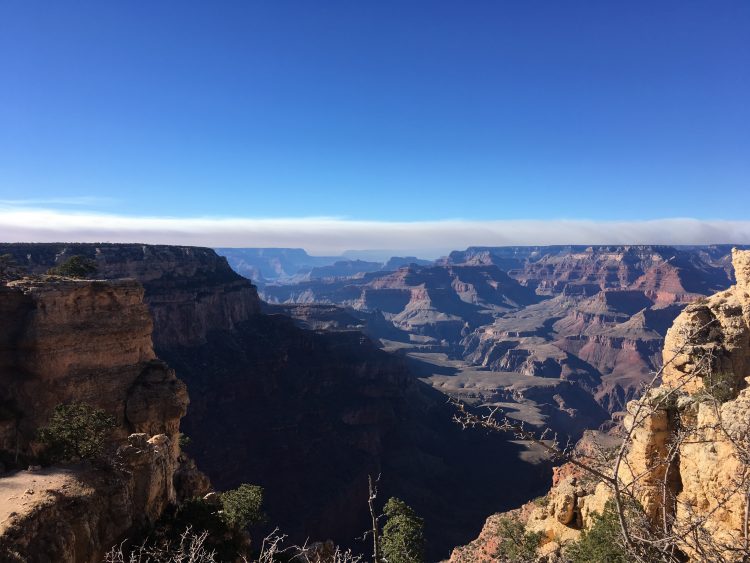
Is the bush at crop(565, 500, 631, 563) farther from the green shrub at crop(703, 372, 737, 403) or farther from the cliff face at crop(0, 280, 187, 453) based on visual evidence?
the cliff face at crop(0, 280, 187, 453)

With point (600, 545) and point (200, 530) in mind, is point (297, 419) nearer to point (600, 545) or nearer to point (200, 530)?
point (200, 530)

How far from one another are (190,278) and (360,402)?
41244 millimetres

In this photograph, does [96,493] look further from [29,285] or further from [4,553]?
[29,285]

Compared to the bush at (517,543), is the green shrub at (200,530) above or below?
above

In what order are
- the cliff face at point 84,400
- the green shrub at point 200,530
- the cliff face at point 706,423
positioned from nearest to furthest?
1. the cliff face at point 706,423
2. the cliff face at point 84,400
3. the green shrub at point 200,530

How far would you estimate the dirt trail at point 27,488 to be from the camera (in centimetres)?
1728

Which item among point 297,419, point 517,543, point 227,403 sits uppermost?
point 517,543

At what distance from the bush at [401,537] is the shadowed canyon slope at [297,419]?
31260mm

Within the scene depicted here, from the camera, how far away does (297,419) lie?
3159 inches

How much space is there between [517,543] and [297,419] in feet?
182

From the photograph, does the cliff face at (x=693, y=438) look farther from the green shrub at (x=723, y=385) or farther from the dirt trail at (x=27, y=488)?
the dirt trail at (x=27, y=488)

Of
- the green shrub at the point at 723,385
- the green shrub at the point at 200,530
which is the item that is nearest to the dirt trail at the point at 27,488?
the green shrub at the point at 200,530

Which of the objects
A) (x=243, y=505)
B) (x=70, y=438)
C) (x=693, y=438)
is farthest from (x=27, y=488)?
(x=693, y=438)

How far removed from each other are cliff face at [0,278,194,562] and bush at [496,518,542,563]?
20323mm
